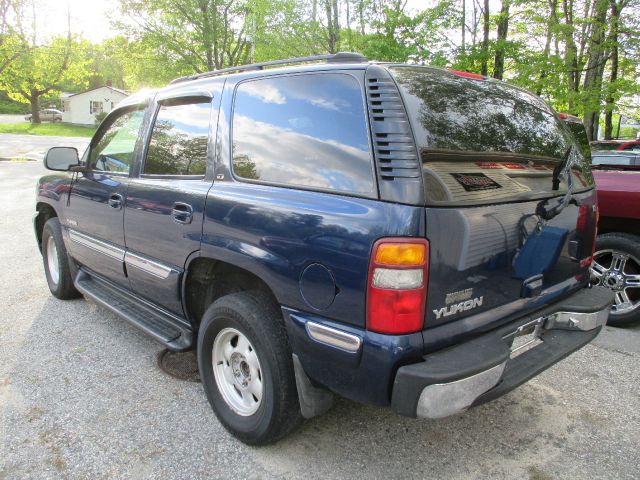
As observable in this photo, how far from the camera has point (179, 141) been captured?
302 centimetres

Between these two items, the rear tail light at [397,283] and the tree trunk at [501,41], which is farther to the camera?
the tree trunk at [501,41]

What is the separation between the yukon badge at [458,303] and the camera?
6.55ft

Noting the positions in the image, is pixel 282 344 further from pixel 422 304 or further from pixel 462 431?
pixel 462 431

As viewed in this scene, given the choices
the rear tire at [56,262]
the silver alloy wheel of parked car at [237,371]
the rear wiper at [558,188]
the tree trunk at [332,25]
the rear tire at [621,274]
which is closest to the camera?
the rear wiper at [558,188]

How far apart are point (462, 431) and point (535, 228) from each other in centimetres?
123

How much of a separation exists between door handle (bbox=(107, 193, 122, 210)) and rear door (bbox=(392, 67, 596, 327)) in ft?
7.07

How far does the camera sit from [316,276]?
2.04 metres

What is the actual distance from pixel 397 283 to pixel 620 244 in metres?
3.20

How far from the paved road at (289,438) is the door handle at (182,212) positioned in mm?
1159

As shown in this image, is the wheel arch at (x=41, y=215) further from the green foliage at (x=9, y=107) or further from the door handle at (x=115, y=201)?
the green foliage at (x=9, y=107)

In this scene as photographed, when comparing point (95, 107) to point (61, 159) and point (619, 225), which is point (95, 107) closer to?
point (61, 159)

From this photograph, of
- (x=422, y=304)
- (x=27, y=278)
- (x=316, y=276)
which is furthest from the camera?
(x=27, y=278)

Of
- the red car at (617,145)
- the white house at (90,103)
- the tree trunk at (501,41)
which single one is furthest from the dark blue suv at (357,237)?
the white house at (90,103)

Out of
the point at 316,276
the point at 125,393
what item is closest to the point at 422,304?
the point at 316,276
